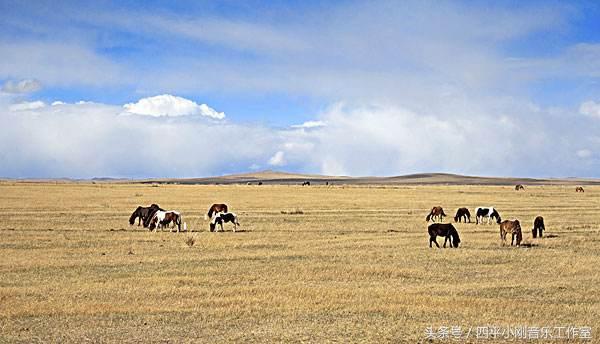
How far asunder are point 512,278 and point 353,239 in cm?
1025

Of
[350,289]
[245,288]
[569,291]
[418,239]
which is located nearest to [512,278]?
[569,291]

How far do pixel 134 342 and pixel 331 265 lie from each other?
10.2 m

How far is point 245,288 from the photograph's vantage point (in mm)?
16750

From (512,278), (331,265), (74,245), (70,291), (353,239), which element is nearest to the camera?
(70,291)

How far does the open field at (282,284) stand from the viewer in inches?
499

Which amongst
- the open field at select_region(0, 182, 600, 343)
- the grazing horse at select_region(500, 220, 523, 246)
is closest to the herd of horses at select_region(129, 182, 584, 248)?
the grazing horse at select_region(500, 220, 523, 246)

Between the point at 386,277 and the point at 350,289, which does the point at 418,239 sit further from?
the point at 350,289

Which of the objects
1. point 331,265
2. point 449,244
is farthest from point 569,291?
point 449,244

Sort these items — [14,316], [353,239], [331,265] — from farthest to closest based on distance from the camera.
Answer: [353,239]
[331,265]
[14,316]

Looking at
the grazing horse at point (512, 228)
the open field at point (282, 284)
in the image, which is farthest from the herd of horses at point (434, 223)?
the open field at point (282, 284)

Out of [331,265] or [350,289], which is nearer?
[350,289]

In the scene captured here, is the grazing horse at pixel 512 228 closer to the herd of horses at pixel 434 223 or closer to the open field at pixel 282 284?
the herd of horses at pixel 434 223

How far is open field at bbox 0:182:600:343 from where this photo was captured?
12.7 metres

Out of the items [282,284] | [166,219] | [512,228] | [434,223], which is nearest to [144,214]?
[166,219]
